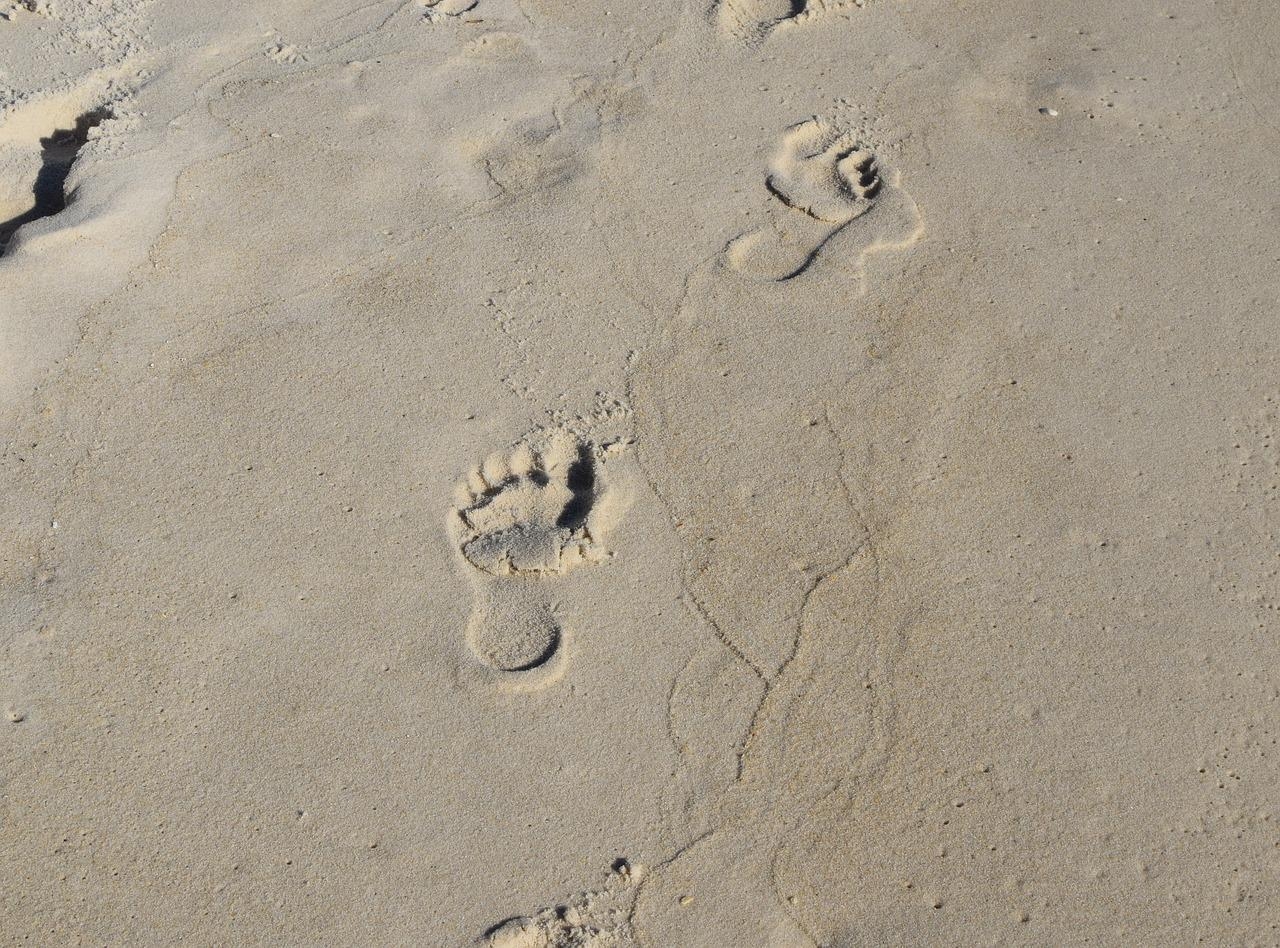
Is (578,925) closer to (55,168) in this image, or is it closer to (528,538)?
(528,538)

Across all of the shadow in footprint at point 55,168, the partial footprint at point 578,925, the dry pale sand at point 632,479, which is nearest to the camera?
the partial footprint at point 578,925

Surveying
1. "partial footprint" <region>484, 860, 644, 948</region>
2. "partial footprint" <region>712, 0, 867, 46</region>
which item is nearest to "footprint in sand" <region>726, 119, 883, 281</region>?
"partial footprint" <region>712, 0, 867, 46</region>

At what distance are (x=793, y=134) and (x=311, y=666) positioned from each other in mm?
2717

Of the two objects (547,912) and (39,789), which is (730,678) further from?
(39,789)

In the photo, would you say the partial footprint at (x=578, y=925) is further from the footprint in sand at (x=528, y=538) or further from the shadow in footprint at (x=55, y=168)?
the shadow in footprint at (x=55, y=168)

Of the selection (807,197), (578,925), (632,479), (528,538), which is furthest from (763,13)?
(578,925)

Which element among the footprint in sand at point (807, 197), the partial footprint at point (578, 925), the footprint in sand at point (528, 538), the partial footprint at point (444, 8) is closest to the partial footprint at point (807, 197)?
the footprint in sand at point (807, 197)

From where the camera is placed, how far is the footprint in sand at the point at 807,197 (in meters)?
4.24

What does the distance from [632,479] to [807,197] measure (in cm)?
143

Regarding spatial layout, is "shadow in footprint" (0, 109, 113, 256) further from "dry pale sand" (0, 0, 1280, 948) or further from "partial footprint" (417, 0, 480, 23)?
"partial footprint" (417, 0, 480, 23)

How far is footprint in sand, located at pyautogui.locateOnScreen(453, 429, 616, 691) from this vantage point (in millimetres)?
3299

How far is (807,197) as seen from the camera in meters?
4.41

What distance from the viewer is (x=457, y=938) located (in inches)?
111

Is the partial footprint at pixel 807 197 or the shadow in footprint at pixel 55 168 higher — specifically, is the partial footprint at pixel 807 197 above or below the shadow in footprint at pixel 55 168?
below
